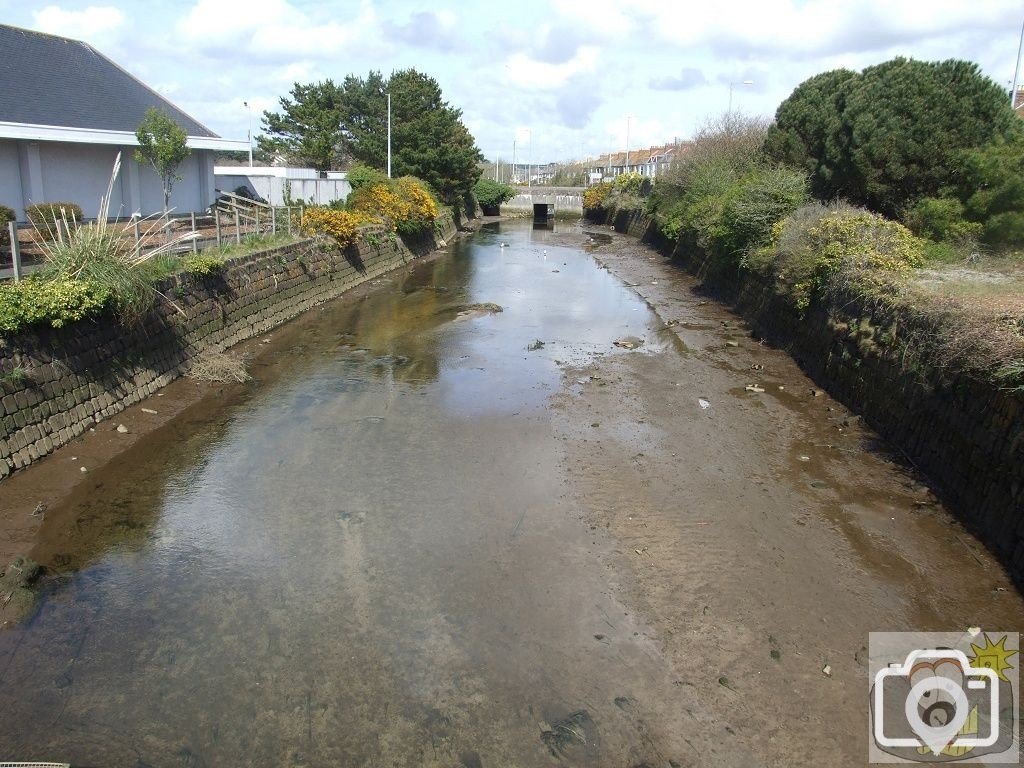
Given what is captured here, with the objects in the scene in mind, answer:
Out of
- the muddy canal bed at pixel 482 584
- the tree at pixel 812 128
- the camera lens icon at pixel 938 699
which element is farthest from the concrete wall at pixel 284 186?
the camera lens icon at pixel 938 699

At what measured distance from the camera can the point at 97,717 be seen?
5.53 m

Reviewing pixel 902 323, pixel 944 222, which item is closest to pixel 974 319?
pixel 902 323

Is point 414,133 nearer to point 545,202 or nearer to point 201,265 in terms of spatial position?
point 545,202

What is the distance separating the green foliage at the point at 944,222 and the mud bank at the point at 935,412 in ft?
10.5

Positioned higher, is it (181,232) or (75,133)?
(75,133)

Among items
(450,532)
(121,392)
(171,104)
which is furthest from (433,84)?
(450,532)

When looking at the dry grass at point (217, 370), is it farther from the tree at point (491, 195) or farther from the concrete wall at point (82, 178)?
the tree at point (491, 195)

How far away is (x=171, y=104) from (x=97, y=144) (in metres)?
7.37

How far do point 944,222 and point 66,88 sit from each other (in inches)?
1043

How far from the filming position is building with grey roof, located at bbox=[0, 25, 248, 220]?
2178 centimetres

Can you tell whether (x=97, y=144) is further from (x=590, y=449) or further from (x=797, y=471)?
(x=797, y=471)

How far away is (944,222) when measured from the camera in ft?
50.5

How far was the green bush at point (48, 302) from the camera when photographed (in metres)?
9.51

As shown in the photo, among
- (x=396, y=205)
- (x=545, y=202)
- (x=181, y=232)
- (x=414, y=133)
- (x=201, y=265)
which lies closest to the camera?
(x=201, y=265)
